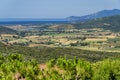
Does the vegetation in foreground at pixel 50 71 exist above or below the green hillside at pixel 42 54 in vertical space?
above

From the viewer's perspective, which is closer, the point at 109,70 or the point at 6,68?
the point at 6,68

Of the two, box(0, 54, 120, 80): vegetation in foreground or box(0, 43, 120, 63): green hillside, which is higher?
box(0, 54, 120, 80): vegetation in foreground

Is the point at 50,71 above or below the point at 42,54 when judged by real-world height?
above

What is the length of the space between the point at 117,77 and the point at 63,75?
49.8ft

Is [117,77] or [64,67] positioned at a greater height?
[64,67]

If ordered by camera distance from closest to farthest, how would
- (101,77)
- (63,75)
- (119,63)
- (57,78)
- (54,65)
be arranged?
(57,78) < (63,75) < (54,65) < (101,77) < (119,63)

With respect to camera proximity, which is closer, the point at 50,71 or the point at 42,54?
the point at 50,71

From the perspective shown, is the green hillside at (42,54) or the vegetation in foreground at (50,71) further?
the green hillside at (42,54)

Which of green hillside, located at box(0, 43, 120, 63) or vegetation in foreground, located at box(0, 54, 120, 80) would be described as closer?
vegetation in foreground, located at box(0, 54, 120, 80)

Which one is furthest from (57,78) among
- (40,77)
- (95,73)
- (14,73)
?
(95,73)

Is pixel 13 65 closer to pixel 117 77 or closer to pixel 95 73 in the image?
pixel 95 73

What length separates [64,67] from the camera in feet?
188

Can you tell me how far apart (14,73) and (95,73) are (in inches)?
557

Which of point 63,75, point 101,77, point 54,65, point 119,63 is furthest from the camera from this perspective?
point 119,63
